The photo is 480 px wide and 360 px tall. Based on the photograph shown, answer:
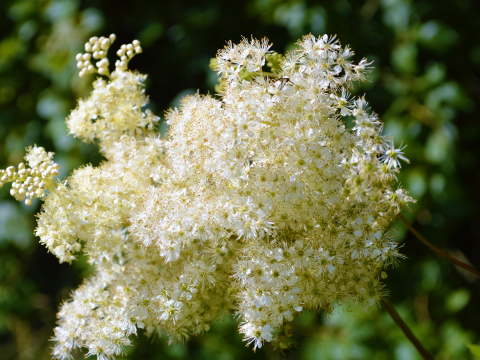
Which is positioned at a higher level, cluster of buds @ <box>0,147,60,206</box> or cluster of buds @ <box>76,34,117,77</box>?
cluster of buds @ <box>76,34,117,77</box>

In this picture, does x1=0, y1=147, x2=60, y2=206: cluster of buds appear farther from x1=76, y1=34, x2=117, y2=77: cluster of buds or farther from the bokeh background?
the bokeh background

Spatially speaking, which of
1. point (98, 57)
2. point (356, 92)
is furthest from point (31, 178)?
point (356, 92)

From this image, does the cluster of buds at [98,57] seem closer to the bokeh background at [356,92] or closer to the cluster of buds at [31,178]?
the cluster of buds at [31,178]

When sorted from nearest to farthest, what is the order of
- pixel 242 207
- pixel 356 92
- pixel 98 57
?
pixel 242 207 < pixel 98 57 < pixel 356 92

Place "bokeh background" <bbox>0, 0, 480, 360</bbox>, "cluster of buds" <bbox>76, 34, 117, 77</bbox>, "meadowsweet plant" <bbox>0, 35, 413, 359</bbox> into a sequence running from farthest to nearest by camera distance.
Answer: "bokeh background" <bbox>0, 0, 480, 360</bbox>, "cluster of buds" <bbox>76, 34, 117, 77</bbox>, "meadowsweet plant" <bbox>0, 35, 413, 359</bbox>

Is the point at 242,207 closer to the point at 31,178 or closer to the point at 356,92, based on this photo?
the point at 31,178

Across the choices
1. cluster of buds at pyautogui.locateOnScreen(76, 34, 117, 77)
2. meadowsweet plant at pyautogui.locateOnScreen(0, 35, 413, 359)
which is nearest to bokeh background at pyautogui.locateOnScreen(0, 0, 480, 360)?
cluster of buds at pyautogui.locateOnScreen(76, 34, 117, 77)

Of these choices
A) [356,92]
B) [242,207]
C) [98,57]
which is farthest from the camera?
[356,92]
